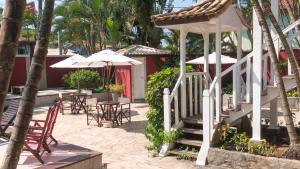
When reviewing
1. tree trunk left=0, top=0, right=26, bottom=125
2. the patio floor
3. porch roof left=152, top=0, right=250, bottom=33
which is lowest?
the patio floor

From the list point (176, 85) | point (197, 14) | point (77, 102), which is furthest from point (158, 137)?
point (77, 102)

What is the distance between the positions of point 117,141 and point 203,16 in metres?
4.13

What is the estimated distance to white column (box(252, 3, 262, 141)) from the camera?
26.4 feet

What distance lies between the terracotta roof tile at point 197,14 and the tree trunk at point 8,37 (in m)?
6.41

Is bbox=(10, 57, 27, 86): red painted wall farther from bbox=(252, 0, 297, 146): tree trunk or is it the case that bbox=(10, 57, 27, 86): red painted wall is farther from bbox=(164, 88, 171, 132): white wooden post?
bbox=(252, 0, 297, 146): tree trunk

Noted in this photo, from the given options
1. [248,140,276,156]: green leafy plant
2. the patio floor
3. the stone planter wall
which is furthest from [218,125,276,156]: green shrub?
the patio floor

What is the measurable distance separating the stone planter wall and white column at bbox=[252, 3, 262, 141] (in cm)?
88

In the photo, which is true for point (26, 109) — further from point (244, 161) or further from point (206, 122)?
point (206, 122)

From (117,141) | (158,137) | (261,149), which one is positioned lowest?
(117,141)

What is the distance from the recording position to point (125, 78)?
2006 centimetres

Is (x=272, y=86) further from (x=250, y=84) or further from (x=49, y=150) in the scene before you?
(x=49, y=150)

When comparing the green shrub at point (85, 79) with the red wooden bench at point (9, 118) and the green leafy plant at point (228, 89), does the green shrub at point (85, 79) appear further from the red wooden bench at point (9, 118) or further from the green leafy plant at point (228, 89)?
the red wooden bench at point (9, 118)

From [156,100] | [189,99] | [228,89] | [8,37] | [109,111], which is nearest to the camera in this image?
[8,37]

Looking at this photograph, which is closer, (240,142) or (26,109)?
(26,109)
